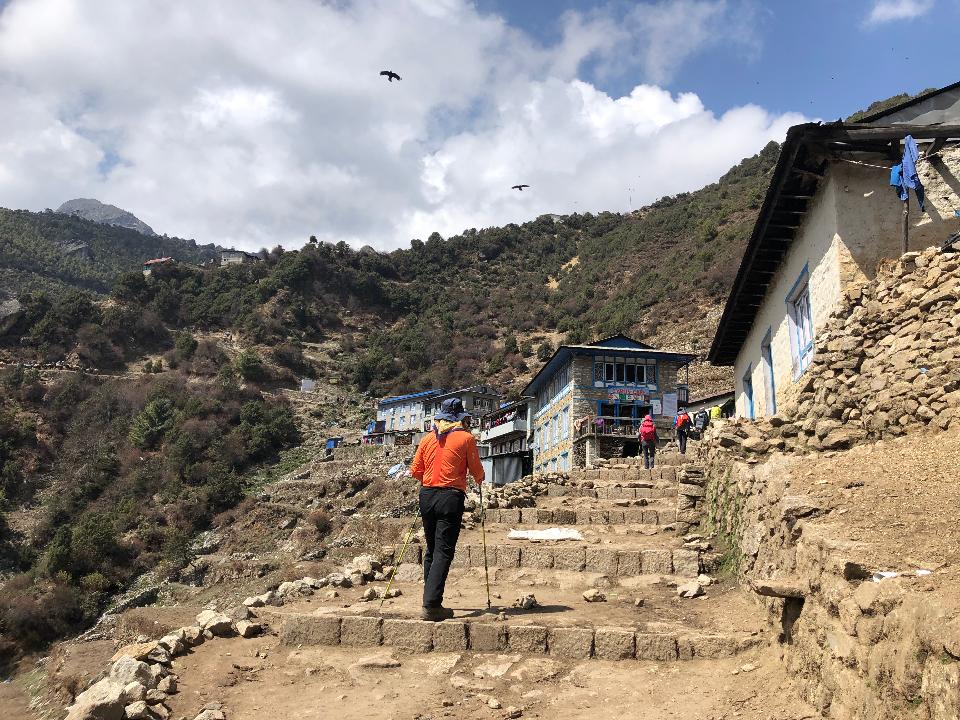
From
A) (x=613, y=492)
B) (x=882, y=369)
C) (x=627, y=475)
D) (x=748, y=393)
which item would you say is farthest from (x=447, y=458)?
(x=748, y=393)

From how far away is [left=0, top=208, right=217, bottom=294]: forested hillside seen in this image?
10244 centimetres

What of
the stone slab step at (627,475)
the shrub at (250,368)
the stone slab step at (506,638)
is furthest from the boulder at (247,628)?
the shrub at (250,368)

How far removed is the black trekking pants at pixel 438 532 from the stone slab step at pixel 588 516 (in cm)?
605

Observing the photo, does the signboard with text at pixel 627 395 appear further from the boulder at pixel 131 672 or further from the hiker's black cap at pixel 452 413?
the boulder at pixel 131 672

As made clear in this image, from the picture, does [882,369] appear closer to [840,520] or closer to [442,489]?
[840,520]

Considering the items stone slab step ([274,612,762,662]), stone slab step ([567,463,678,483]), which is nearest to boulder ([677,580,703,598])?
stone slab step ([274,612,762,662])

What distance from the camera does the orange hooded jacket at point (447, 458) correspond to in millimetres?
6824

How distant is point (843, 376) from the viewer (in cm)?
838

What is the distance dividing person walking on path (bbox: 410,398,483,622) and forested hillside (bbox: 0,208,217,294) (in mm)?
107701

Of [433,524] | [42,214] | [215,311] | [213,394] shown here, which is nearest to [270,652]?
[433,524]

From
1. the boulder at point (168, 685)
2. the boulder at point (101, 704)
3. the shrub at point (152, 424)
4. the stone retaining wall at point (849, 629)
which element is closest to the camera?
the stone retaining wall at point (849, 629)

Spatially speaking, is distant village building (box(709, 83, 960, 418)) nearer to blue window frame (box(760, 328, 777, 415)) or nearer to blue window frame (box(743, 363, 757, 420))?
blue window frame (box(760, 328, 777, 415))

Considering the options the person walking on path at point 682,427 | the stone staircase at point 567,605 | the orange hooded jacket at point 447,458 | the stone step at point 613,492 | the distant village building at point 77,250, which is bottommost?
the stone staircase at point 567,605

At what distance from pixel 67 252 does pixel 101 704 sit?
143m
